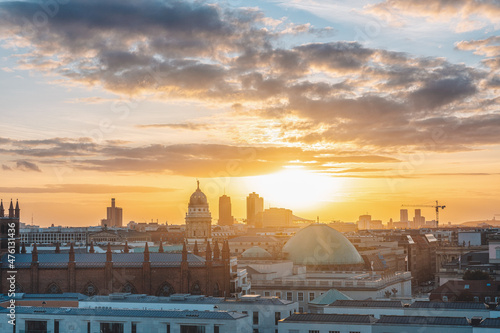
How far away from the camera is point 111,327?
8238 cm

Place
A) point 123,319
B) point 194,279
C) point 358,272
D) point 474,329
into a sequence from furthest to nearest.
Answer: point 358,272 < point 194,279 < point 123,319 < point 474,329

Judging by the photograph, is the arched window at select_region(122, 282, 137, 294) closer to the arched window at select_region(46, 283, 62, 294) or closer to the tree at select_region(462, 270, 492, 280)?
the arched window at select_region(46, 283, 62, 294)

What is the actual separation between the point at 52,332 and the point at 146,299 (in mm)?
13646

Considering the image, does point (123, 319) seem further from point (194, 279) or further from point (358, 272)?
point (358, 272)

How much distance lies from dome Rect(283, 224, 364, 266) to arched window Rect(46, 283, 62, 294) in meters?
60.3

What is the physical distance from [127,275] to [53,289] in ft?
39.9

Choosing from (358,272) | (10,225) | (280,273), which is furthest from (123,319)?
(358,272)

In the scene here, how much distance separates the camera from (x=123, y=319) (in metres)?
81.8

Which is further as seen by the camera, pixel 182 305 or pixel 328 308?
pixel 328 308

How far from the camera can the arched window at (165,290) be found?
117 m

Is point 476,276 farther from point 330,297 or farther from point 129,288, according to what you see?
point 129,288

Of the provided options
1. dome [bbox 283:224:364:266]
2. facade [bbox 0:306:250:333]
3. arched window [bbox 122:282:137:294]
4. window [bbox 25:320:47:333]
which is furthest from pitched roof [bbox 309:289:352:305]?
dome [bbox 283:224:364:266]

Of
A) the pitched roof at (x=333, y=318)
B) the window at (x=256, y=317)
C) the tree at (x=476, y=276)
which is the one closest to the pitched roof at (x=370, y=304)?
the window at (x=256, y=317)

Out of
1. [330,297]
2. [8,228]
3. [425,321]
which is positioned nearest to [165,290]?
[330,297]
